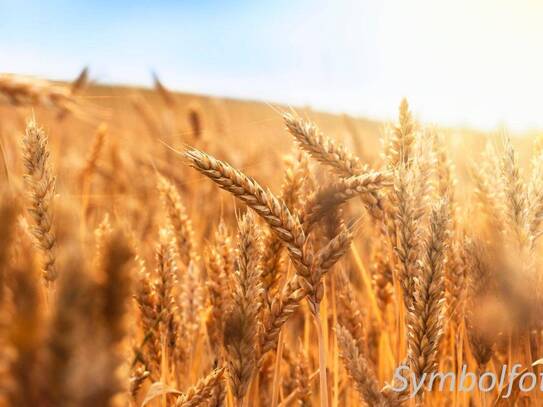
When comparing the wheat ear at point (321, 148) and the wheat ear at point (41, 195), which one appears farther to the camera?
the wheat ear at point (321, 148)

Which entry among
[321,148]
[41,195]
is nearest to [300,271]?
[321,148]

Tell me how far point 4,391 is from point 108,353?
12 centimetres

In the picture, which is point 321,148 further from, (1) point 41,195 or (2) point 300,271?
(1) point 41,195

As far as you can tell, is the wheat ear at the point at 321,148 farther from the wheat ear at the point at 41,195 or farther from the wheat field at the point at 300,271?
the wheat ear at the point at 41,195

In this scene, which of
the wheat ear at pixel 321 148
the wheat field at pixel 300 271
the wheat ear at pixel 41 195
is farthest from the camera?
the wheat ear at pixel 321 148

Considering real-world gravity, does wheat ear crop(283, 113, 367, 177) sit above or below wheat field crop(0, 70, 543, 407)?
above

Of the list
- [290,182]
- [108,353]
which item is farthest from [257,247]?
[108,353]

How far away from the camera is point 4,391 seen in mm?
505

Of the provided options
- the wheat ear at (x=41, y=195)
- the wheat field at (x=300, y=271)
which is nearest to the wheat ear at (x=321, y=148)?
the wheat field at (x=300, y=271)

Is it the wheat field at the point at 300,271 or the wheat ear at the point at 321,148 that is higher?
the wheat ear at the point at 321,148

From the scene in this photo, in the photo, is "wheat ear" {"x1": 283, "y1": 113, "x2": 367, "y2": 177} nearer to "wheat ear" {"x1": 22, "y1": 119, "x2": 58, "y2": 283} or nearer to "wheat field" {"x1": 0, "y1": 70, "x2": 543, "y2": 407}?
"wheat field" {"x1": 0, "y1": 70, "x2": 543, "y2": 407}

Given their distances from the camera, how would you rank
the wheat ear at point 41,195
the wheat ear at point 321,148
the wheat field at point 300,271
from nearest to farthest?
the wheat field at point 300,271
the wheat ear at point 41,195
the wheat ear at point 321,148

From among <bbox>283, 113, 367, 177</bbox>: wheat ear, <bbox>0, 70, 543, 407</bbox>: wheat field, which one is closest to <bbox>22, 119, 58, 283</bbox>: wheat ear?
<bbox>0, 70, 543, 407</bbox>: wheat field

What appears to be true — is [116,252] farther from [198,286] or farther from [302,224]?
[198,286]
